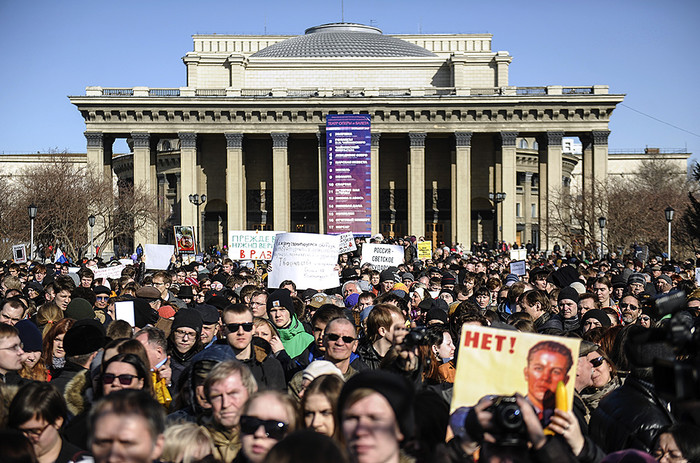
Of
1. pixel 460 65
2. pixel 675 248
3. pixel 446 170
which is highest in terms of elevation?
pixel 460 65

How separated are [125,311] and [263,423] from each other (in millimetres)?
6774

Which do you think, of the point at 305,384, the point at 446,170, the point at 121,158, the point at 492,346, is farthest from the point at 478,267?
the point at 121,158

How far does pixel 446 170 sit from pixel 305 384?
65.9 m

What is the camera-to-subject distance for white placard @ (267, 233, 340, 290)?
56.3ft

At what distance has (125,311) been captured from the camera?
36.1 ft

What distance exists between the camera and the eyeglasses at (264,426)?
4.67 meters

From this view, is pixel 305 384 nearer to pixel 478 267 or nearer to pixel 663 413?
pixel 663 413

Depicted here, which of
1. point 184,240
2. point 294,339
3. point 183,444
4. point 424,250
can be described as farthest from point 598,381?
point 184,240

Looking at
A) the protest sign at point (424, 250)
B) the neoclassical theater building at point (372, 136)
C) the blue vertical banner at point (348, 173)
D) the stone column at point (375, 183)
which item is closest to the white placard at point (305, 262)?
the protest sign at point (424, 250)

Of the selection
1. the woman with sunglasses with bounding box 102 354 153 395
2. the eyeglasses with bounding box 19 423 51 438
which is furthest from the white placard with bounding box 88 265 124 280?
the eyeglasses with bounding box 19 423 51 438

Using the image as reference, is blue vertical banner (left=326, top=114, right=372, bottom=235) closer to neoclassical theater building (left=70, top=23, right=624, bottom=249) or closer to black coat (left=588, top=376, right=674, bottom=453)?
neoclassical theater building (left=70, top=23, right=624, bottom=249)

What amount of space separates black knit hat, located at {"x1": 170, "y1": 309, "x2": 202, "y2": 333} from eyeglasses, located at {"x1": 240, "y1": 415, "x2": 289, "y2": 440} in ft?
14.1

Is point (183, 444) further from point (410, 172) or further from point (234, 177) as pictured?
point (410, 172)

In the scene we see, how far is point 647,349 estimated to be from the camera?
4.96 metres
